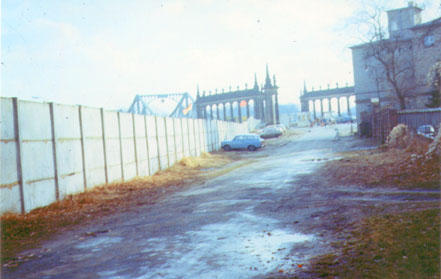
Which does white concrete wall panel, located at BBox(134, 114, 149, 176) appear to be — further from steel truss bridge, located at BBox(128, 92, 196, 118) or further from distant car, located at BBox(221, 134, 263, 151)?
steel truss bridge, located at BBox(128, 92, 196, 118)

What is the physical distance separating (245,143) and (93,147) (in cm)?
2250

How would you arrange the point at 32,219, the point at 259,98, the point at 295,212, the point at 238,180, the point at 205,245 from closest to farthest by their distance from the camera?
the point at 205,245 → the point at 295,212 → the point at 32,219 → the point at 238,180 → the point at 259,98

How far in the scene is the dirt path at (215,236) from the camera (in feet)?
16.9

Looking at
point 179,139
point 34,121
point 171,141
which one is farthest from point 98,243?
point 179,139

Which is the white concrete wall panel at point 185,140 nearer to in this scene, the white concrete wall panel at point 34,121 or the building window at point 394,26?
the white concrete wall panel at point 34,121

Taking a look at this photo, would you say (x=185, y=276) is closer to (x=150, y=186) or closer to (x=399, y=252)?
(x=399, y=252)

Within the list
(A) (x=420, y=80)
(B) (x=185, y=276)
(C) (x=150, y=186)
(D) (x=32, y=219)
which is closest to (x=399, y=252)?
(B) (x=185, y=276)

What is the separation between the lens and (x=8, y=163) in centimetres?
938

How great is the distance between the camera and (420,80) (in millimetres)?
48219

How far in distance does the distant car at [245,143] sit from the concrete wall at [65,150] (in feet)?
49.8

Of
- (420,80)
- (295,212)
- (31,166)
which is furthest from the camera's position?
(420,80)

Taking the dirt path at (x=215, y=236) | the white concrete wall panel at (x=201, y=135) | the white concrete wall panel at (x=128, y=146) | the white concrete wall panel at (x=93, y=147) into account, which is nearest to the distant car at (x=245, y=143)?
the white concrete wall panel at (x=201, y=135)

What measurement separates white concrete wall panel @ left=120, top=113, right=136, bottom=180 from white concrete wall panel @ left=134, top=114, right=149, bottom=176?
0.59 m

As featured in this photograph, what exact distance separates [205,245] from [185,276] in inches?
53.6
